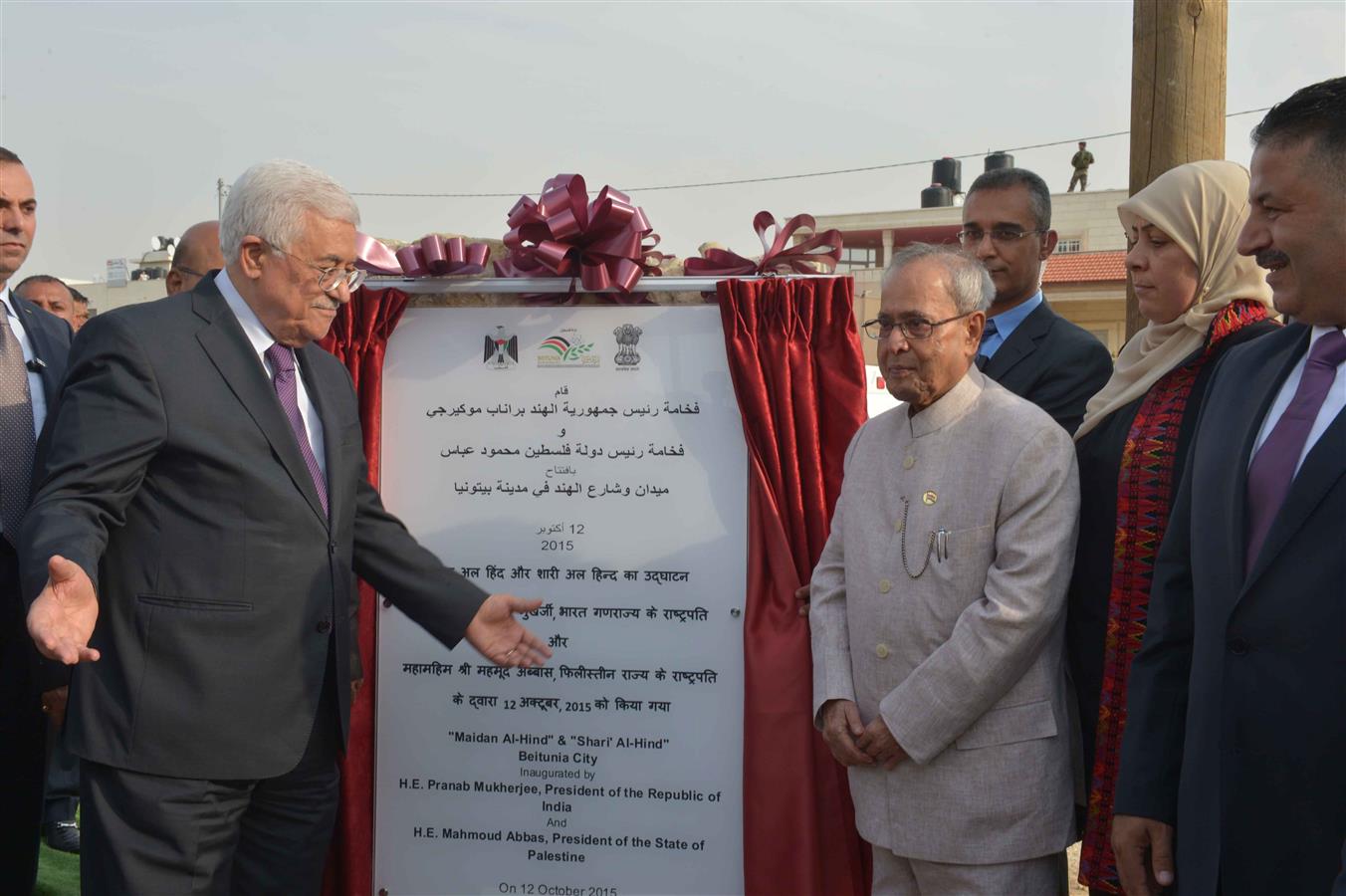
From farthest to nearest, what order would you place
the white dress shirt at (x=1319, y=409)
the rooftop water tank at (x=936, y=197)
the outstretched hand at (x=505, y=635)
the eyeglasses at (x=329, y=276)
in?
1. the rooftop water tank at (x=936, y=197)
2. the outstretched hand at (x=505, y=635)
3. the eyeglasses at (x=329, y=276)
4. the white dress shirt at (x=1319, y=409)

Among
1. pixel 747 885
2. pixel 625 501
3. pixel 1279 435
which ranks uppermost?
pixel 1279 435

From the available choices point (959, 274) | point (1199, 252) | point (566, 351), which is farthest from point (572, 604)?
point (1199, 252)

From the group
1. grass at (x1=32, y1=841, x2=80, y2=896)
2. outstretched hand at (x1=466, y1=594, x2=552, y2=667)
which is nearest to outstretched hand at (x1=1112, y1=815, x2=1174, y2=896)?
outstretched hand at (x1=466, y1=594, x2=552, y2=667)

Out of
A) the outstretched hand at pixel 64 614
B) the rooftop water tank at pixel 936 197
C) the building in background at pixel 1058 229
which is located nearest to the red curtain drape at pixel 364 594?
the outstretched hand at pixel 64 614

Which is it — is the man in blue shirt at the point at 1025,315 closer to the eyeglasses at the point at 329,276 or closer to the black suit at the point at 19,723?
the eyeglasses at the point at 329,276

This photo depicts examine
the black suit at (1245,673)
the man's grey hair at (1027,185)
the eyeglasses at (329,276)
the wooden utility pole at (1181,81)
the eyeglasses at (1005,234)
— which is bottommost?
the black suit at (1245,673)

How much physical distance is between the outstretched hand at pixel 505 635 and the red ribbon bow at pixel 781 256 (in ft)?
3.65

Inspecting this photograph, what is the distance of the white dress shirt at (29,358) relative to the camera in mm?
3381

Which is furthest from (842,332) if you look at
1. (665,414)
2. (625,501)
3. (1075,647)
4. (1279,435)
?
(1279,435)

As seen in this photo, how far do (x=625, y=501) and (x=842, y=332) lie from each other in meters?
0.79

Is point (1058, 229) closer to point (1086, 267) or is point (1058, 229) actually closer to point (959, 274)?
point (1086, 267)

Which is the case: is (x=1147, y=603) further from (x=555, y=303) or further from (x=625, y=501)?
(x=555, y=303)

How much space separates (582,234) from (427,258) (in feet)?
1.64

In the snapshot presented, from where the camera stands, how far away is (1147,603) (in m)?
2.51
